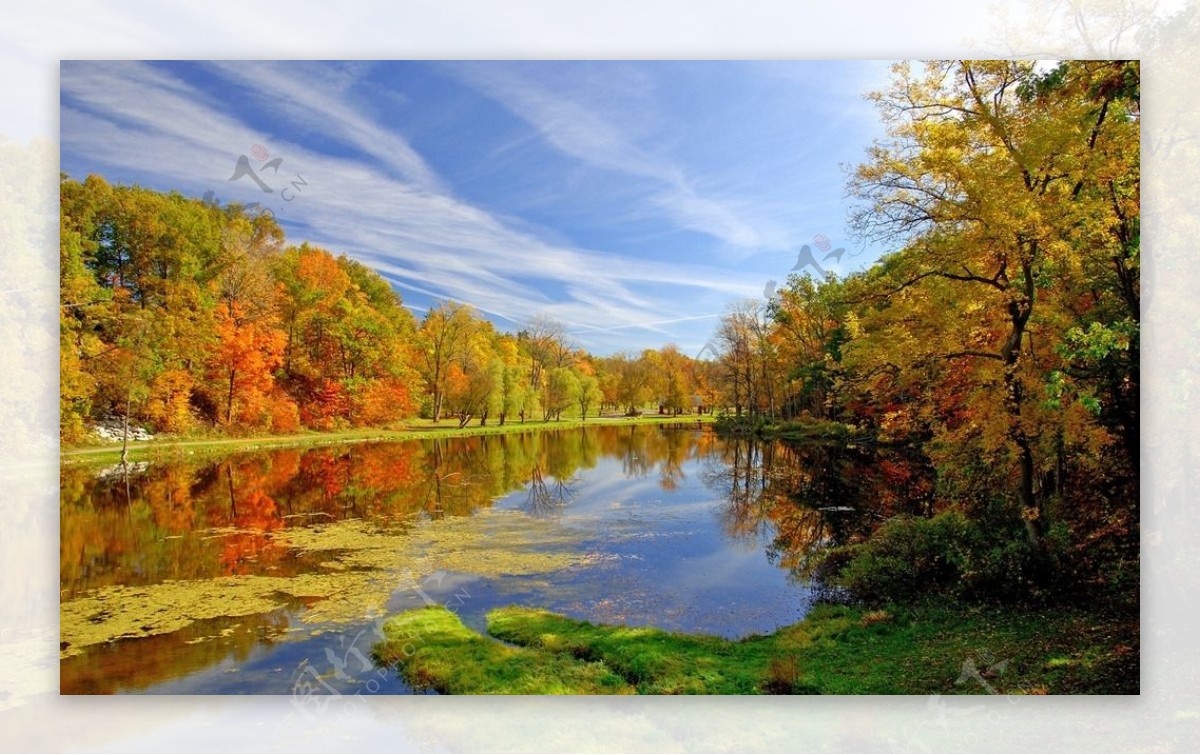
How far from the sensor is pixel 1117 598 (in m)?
4.48

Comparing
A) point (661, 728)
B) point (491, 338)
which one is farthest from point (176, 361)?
point (661, 728)

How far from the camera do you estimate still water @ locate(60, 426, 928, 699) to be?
4.65 m

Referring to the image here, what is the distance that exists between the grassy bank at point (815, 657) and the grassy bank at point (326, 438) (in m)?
3.23

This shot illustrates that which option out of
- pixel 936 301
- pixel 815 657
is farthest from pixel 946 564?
pixel 936 301

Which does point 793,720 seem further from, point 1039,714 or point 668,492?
point 668,492

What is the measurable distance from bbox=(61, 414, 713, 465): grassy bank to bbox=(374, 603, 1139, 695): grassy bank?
3231 millimetres

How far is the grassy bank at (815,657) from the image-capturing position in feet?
13.9

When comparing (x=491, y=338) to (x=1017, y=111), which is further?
(x=491, y=338)

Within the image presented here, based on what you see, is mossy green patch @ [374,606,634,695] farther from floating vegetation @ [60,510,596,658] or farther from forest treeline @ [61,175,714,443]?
forest treeline @ [61,175,714,443]

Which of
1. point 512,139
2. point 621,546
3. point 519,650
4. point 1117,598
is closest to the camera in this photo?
point 1117,598

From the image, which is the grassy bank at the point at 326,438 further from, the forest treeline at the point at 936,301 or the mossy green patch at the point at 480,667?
the mossy green patch at the point at 480,667

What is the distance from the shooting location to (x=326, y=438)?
31.3 feet

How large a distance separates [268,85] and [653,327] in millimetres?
4009

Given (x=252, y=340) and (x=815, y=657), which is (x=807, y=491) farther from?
(x=252, y=340)
